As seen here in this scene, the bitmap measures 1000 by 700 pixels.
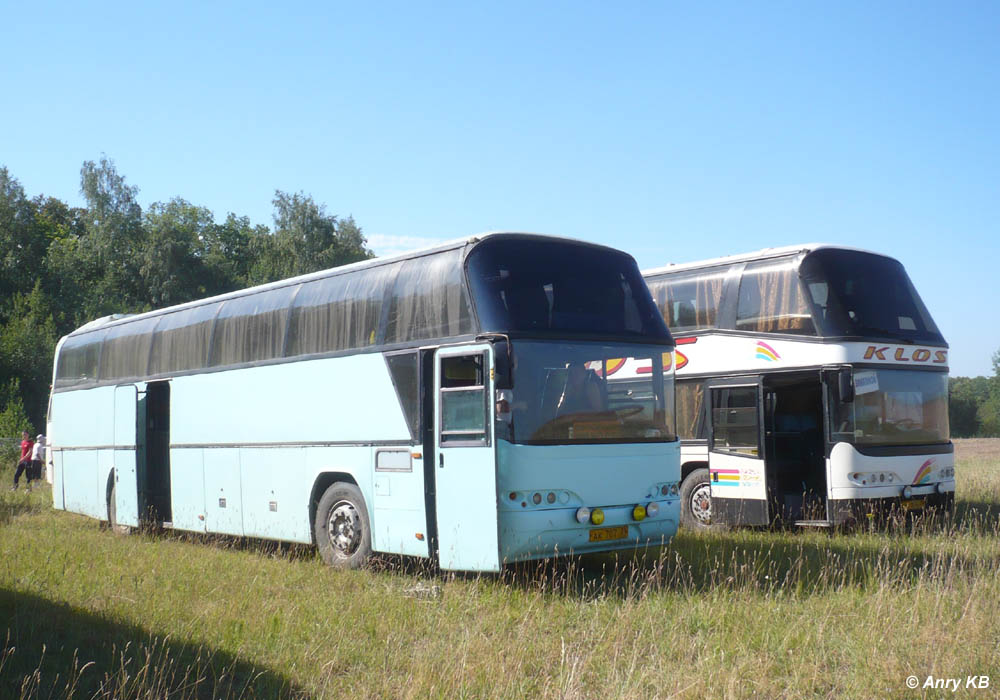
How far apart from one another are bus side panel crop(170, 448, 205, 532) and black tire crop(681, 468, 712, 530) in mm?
7450

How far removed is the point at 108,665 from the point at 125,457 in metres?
9.97

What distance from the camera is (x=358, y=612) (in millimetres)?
8734

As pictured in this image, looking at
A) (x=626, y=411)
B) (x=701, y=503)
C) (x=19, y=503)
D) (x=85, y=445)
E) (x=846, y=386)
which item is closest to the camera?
(x=626, y=411)

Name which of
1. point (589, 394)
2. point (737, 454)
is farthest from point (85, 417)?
point (589, 394)

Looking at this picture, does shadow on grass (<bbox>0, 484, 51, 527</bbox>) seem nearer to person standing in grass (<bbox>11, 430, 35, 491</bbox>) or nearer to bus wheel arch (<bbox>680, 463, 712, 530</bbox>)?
person standing in grass (<bbox>11, 430, 35, 491</bbox>)

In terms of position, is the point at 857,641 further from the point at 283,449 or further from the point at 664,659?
the point at 283,449

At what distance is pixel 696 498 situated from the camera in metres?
15.2

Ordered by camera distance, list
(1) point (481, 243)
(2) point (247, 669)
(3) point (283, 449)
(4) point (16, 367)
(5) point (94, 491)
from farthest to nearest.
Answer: (4) point (16, 367) < (5) point (94, 491) < (3) point (283, 449) < (1) point (481, 243) < (2) point (247, 669)

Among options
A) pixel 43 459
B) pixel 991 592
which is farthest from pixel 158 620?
pixel 43 459

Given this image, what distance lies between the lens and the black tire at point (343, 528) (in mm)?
11344

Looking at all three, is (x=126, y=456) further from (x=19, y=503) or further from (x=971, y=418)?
(x=971, y=418)

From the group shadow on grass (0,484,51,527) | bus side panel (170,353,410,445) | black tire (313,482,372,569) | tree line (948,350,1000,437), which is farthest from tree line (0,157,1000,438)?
black tire (313,482,372,569)

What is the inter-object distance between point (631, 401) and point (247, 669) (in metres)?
4.80

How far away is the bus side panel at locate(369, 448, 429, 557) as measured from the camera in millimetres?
10320
